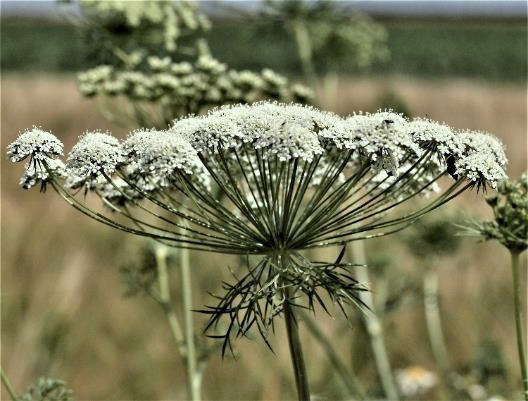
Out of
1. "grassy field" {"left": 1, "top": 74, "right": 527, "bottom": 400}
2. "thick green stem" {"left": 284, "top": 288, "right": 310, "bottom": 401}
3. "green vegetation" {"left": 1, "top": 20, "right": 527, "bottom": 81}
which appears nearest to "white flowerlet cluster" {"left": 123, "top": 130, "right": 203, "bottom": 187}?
"thick green stem" {"left": 284, "top": 288, "right": 310, "bottom": 401}

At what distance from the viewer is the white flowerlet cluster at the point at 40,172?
2.66 meters

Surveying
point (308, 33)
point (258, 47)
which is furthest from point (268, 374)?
point (258, 47)

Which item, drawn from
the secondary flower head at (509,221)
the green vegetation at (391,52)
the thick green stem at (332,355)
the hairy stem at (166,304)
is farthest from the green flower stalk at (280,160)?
the green vegetation at (391,52)

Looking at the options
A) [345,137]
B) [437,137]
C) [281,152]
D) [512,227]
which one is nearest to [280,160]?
[281,152]

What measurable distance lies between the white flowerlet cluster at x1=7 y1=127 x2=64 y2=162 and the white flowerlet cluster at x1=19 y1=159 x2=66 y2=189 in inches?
1.1

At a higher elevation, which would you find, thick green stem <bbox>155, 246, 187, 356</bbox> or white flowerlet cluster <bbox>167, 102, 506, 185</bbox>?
white flowerlet cluster <bbox>167, 102, 506, 185</bbox>

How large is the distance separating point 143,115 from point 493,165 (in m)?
2.36

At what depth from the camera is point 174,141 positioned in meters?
2.52

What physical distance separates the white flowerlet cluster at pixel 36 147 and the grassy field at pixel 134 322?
322 cm

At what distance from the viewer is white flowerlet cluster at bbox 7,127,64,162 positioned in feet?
8.71

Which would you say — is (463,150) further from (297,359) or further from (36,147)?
(36,147)

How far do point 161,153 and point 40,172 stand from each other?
0.48 meters

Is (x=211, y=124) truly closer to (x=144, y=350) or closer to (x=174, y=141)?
(x=174, y=141)

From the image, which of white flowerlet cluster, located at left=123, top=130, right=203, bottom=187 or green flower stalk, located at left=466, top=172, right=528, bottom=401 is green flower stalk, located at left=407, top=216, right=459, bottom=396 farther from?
white flowerlet cluster, located at left=123, top=130, right=203, bottom=187
